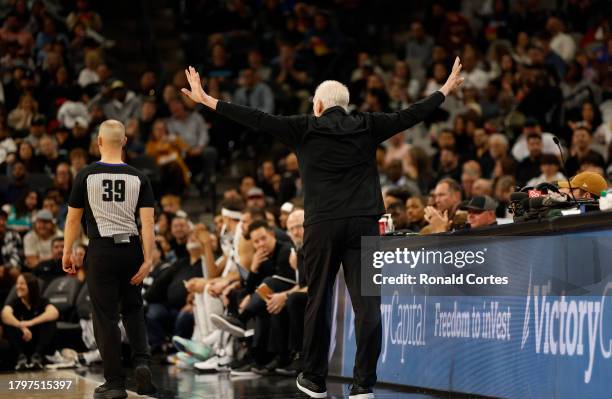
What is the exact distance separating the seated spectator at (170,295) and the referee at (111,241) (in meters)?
5.60

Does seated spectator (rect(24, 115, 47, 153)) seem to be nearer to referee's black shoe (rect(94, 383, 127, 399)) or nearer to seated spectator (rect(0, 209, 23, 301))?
seated spectator (rect(0, 209, 23, 301))

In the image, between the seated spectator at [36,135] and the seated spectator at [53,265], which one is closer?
the seated spectator at [53,265]

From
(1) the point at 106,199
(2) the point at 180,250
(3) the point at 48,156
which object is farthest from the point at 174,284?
(1) the point at 106,199

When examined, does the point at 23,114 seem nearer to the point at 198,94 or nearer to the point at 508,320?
the point at 198,94

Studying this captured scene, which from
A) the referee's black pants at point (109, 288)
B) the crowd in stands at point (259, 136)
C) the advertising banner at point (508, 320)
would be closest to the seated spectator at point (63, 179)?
the crowd in stands at point (259, 136)

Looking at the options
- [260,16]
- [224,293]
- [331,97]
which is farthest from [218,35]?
[331,97]

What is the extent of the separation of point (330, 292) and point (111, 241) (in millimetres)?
1720

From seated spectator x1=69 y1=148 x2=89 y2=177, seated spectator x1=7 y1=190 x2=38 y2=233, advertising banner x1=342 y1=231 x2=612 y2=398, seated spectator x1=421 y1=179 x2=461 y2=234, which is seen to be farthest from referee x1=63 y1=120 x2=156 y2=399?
seated spectator x1=69 y1=148 x2=89 y2=177

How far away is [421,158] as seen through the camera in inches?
611

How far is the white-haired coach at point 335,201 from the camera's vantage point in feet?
23.9

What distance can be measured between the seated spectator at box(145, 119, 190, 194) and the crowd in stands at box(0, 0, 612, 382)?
3cm

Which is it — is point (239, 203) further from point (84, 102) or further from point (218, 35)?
point (218, 35)

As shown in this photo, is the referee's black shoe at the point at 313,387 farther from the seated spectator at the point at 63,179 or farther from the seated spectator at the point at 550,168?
the seated spectator at the point at 63,179

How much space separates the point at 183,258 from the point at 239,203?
1.36 meters
